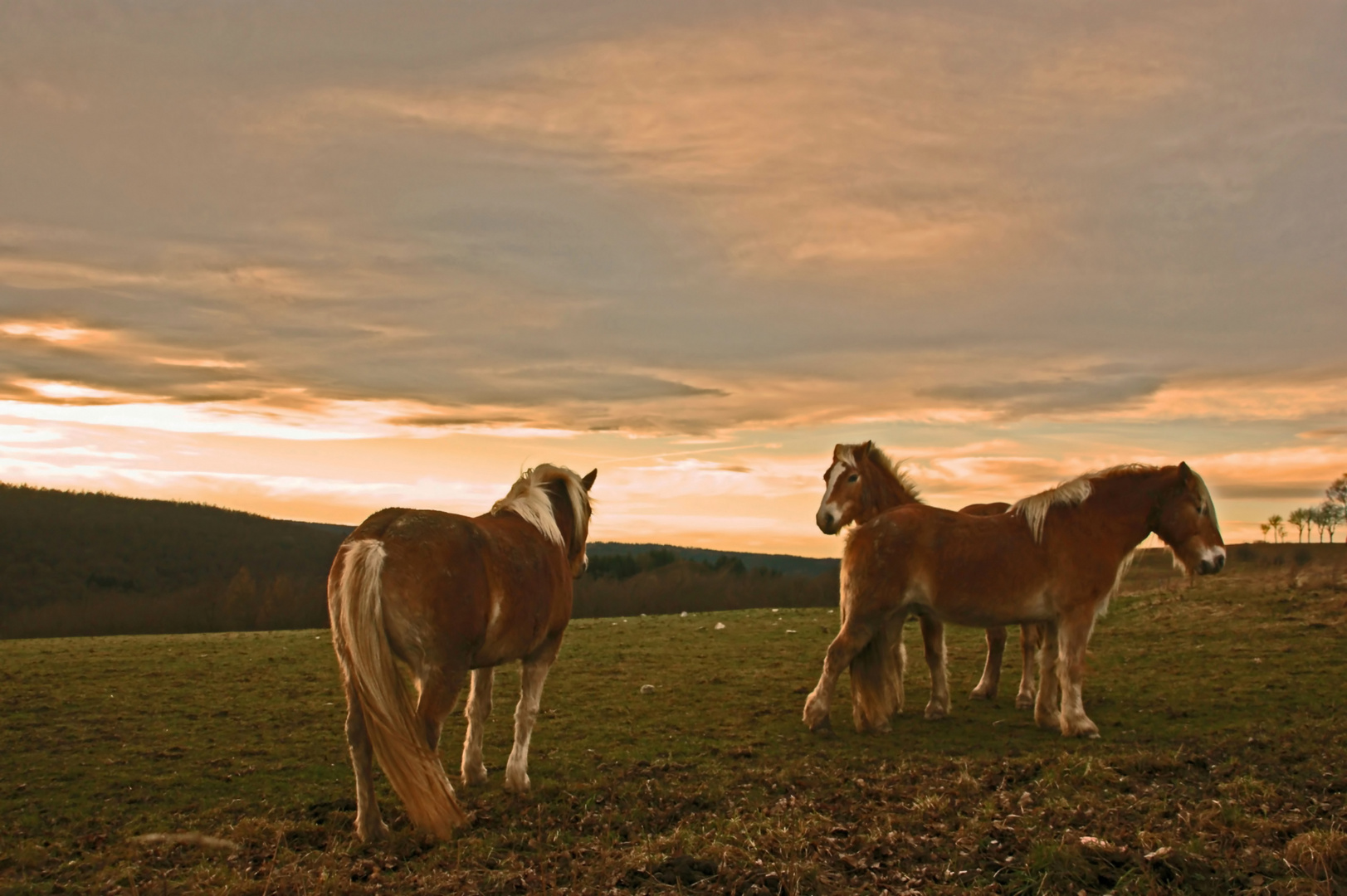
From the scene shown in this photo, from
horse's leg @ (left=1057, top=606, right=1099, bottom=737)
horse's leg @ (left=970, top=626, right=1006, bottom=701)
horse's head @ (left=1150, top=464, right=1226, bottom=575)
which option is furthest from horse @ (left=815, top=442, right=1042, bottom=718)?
horse's head @ (left=1150, top=464, right=1226, bottom=575)

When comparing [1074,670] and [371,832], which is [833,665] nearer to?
[1074,670]

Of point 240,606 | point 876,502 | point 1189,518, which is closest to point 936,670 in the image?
point 876,502

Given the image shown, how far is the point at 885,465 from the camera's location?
9984 mm

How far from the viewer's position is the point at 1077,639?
8.56 meters

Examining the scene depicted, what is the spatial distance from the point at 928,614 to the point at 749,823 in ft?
12.8

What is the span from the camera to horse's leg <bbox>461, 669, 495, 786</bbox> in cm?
679

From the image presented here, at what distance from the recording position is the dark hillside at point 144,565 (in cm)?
4066

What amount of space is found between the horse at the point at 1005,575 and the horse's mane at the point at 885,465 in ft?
3.76

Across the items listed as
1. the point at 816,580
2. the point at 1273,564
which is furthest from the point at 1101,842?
the point at 816,580

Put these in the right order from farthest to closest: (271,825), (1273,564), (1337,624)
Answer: (1273,564) < (1337,624) < (271,825)

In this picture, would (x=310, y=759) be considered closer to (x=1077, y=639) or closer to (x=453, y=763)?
(x=453, y=763)

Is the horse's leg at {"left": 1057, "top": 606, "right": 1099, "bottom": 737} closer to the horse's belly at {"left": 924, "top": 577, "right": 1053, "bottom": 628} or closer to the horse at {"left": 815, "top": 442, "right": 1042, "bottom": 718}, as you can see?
the horse's belly at {"left": 924, "top": 577, "right": 1053, "bottom": 628}

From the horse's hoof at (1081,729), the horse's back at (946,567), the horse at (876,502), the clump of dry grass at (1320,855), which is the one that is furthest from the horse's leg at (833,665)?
the clump of dry grass at (1320,855)

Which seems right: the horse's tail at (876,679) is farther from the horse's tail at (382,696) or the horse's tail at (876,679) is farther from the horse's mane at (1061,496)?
the horse's tail at (382,696)
